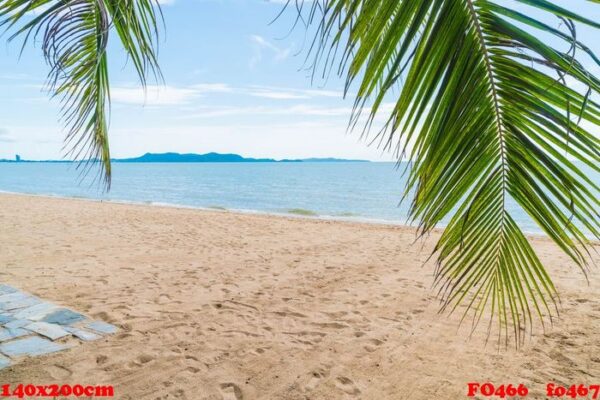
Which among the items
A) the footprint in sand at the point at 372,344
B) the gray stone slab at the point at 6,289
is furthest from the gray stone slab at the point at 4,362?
the footprint in sand at the point at 372,344

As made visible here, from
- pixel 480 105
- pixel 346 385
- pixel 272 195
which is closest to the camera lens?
pixel 480 105

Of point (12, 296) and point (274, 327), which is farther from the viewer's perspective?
point (12, 296)

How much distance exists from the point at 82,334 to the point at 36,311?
905mm

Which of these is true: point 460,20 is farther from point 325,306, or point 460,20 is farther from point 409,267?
point 409,267

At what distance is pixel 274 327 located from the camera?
13.9ft

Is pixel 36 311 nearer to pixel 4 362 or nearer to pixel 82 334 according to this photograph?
pixel 82 334

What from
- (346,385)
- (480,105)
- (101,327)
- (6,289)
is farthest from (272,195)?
(480,105)

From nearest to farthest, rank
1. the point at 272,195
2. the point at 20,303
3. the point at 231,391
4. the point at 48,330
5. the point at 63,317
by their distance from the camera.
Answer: the point at 231,391, the point at 48,330, the point at 63,317, the point at 20,303, the point at 272,195

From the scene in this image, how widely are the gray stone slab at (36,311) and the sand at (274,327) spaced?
25 centimetres

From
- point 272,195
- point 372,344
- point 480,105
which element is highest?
point 480,105

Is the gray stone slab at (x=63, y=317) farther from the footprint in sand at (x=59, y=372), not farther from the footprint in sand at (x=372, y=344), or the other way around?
the footprint in sand at (x=372, y=344)

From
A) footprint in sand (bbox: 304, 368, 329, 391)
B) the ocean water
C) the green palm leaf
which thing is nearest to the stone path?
the ocean water

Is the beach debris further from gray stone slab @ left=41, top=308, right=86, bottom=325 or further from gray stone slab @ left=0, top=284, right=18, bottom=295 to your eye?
gray stone slab @ left=41, top=308, right=86, bottom=325

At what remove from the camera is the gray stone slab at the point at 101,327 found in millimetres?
3932
